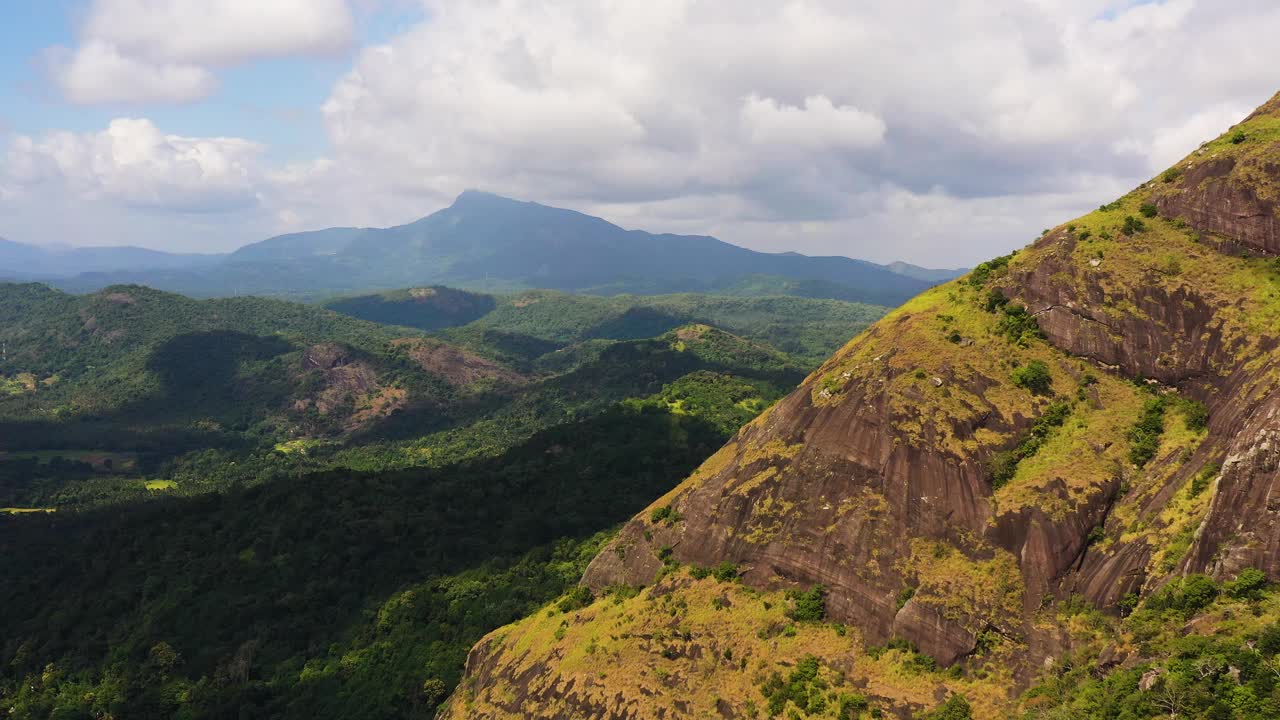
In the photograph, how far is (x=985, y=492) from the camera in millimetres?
50594

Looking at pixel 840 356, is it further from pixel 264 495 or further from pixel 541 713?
pixel 264 495

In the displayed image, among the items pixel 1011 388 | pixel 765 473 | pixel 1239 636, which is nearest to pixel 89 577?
pixel 765 473

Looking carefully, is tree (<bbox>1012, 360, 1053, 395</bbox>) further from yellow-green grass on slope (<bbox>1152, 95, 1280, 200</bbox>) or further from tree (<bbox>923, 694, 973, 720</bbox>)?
tree (<bbox>923, 694, 973, 720</bbox>)

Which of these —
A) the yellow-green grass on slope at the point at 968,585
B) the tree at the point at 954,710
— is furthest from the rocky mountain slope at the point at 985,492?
the tree at the point at 954,710

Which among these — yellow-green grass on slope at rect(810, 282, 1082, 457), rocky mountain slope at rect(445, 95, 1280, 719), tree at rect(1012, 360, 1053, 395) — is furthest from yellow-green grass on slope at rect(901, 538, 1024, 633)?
tree at rect(1012, 360, 1053, 395)

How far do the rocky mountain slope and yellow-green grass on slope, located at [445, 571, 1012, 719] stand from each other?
197mm

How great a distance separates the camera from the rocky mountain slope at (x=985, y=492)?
43.1 metres

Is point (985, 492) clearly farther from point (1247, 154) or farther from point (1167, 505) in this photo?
point (1247, 154)

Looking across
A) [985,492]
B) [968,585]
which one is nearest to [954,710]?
[968,585]

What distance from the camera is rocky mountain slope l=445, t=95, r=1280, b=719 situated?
43.1 metres

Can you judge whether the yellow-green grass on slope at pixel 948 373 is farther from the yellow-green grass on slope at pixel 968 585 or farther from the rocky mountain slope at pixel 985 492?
the yellow-green grass on slope at pixel 968 585

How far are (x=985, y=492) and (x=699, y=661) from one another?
26334mm

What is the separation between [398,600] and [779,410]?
7723 cm

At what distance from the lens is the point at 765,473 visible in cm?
6116
